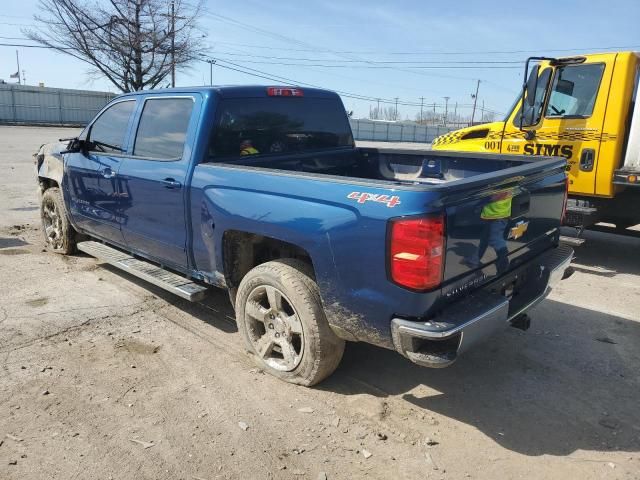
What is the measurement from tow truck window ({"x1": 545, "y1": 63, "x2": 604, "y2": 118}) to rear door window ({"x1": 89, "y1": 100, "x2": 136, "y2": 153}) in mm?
5067

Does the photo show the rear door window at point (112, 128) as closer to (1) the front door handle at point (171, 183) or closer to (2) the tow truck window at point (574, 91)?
(1) the front door handle at point (171, 183)

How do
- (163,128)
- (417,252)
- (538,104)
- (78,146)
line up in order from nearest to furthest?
(417,252) → (163,128) → (78,146) → (538,104)

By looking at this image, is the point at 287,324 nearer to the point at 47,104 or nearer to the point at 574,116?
the point at 574,116

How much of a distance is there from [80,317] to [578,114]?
6044mm

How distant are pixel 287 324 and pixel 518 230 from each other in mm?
1641

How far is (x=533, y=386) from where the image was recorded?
11.7ft

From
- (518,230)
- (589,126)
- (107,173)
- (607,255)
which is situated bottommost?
(607,255)

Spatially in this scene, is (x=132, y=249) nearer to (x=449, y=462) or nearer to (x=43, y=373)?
(x=43, y=373)

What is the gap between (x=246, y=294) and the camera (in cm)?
362

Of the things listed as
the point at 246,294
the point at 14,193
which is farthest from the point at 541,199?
the point at 14,193

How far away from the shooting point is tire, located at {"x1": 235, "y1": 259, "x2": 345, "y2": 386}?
3215mm

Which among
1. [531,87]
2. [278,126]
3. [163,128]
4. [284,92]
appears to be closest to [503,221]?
[278,126]

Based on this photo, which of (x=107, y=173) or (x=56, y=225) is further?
(x=56, y=225)

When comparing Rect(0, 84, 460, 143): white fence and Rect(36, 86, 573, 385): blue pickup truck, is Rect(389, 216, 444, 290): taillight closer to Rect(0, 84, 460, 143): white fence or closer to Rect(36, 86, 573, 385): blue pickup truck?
Rect(36, 86, 573, 385): blue pickup truck
